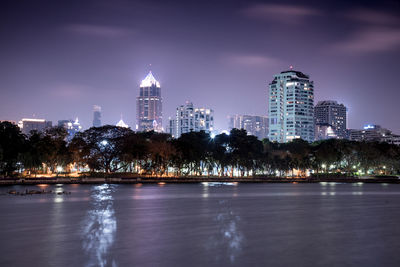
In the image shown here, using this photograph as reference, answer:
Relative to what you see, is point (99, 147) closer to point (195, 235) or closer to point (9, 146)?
point (9, 146)

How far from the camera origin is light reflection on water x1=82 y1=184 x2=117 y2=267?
1030 inches

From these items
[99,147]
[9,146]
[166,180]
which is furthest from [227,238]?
[99,147]

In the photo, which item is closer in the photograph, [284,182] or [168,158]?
[168,158]

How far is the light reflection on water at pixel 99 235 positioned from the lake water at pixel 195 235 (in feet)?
0.20

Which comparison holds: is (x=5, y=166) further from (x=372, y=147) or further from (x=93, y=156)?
(x=372, y=147)

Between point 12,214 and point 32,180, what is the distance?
65.0 m

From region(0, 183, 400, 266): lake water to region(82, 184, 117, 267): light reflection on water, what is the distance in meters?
0.06

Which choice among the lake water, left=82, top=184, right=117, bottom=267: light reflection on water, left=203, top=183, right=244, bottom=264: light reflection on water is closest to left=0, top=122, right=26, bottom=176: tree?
the lake water

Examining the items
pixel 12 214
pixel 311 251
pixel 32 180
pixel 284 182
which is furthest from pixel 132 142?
pixel 311 251

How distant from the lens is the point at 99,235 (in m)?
34.6

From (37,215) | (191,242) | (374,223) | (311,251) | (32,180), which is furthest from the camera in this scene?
(32,180)

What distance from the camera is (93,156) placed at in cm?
11906

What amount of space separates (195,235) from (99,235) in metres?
7.33

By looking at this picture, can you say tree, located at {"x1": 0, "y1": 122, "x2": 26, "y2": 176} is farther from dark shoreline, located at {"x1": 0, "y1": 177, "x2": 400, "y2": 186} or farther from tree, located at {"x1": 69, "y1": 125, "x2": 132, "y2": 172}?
tree, located at {"x1": 69, "y1": 125, "x2": 132, "y2": 172}
